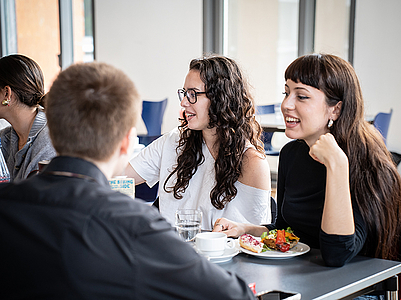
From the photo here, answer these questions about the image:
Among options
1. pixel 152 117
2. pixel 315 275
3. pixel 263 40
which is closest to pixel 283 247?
pixel 315 275

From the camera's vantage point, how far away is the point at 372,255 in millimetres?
1434

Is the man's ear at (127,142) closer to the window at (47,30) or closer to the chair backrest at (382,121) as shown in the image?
the chair backrest at (382,121)

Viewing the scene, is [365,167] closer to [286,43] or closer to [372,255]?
[372,255]

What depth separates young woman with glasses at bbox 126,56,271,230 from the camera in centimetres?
192

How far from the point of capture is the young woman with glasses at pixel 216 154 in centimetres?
192

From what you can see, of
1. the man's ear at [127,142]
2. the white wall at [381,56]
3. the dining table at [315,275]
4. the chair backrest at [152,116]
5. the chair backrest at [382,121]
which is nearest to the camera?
the man's ear at [127,142]

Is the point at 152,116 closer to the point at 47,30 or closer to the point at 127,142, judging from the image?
the point at 47,30

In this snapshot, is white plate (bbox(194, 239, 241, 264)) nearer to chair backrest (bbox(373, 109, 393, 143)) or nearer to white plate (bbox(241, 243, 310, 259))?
white plate (bbox(241, 243, 310, 259))

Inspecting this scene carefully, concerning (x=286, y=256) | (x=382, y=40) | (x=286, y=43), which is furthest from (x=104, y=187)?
(x=286, y=43)

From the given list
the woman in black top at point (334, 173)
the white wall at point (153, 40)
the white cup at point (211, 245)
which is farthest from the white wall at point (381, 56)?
the white cup at point (211, 245)

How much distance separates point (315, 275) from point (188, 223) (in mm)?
420

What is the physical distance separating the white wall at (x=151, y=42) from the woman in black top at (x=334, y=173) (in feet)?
16.4

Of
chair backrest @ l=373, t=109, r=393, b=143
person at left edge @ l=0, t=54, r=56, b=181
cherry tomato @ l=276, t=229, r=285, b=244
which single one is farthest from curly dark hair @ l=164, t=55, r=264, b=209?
chair backrest @ l=373, t=109, r=393, b=143

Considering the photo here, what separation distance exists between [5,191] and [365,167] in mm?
1116
